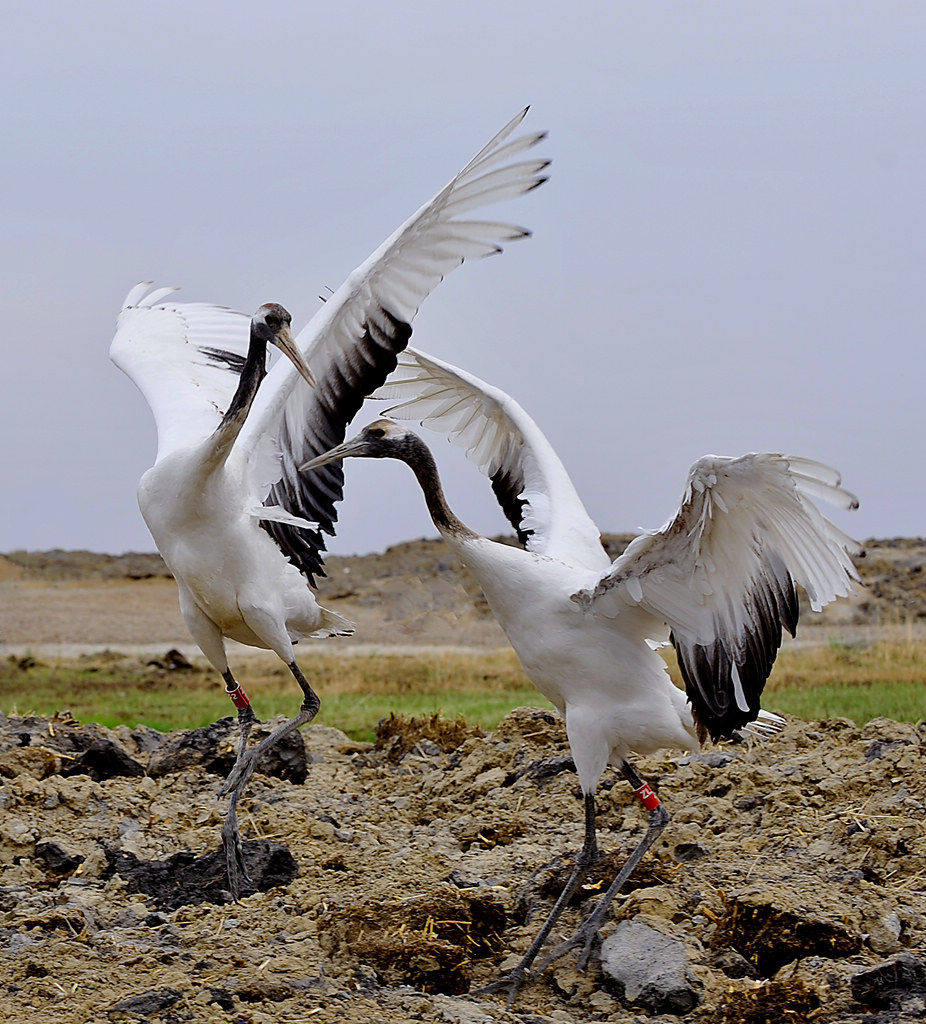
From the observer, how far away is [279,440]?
7762 millimetres

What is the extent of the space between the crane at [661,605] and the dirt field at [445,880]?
1.14 feet

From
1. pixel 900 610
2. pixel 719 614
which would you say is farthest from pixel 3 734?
pixel 900 610

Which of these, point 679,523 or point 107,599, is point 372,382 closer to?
point 679,523

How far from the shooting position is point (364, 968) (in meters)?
5.14

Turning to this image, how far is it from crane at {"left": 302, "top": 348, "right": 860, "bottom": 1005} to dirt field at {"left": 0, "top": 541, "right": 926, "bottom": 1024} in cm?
35

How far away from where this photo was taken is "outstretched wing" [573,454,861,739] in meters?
5.07

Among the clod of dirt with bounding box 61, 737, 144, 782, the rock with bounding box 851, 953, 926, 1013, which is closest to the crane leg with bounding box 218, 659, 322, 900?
→ the clod of dirt with bounding box 61, 737, 144, 782

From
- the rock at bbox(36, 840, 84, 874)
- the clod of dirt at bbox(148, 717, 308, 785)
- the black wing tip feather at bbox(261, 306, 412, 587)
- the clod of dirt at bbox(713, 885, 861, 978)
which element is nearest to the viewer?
the clod of dirt at bbox(713, 885, 861, 978)

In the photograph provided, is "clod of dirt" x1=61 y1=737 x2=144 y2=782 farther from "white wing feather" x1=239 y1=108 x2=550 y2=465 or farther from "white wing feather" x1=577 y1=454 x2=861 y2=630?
"white wing feather" x1=577 y1=454 x2=861 y2=630

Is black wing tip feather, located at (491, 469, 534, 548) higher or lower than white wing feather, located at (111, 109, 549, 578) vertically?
lower

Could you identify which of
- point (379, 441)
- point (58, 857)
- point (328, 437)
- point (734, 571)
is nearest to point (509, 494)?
point (328, 437)

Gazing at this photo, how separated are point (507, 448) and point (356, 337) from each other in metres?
1.09

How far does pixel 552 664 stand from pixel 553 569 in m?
0.42

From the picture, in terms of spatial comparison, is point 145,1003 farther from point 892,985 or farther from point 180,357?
point 180,357
